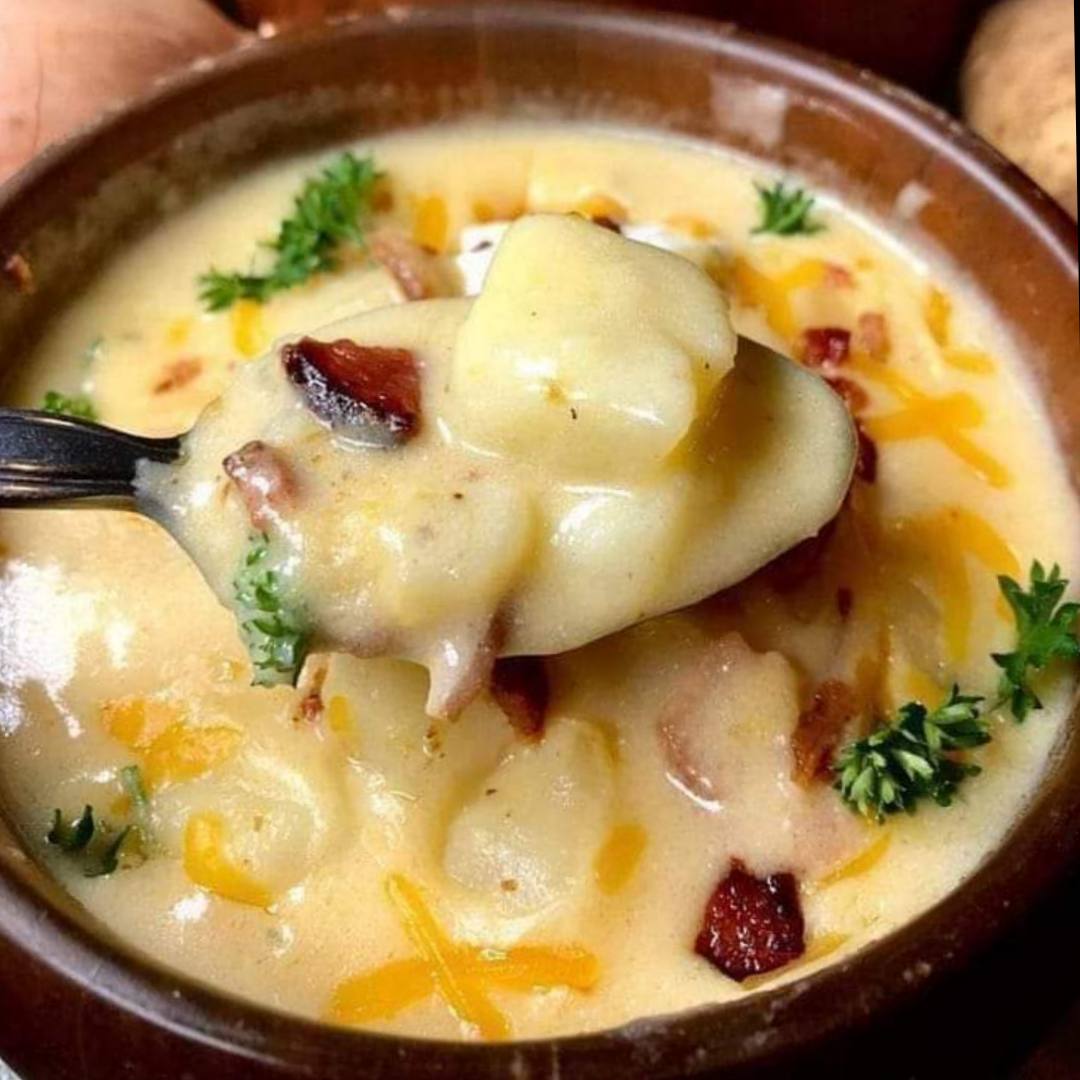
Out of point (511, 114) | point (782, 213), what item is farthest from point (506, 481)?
point (511, 114)

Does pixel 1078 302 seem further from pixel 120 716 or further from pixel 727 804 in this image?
pixel 120 716

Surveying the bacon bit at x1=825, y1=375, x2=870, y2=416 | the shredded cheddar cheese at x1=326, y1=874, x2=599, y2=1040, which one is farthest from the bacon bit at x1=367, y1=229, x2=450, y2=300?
the shredded cheddar cheese at x1=326, y1=874, x2=599, y2=1040

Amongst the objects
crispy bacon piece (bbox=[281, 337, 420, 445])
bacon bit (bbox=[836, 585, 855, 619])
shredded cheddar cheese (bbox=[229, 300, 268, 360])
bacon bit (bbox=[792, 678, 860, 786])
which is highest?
crispy bacon piece (bbox=[281, 337, 420, 445])

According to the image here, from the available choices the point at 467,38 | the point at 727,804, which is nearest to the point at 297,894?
the point at 727,804

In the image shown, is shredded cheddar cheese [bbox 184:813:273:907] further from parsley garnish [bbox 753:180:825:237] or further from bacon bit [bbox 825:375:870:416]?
parsley garnish [bbox 753:180:825:237]

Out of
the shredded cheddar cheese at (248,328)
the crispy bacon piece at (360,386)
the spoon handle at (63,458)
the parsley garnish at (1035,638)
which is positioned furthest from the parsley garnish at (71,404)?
the parsley garnish at (1035,638)

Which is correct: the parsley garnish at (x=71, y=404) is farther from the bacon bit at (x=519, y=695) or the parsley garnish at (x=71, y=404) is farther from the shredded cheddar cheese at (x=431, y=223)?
the bacon bit at (x=519, y=695)
